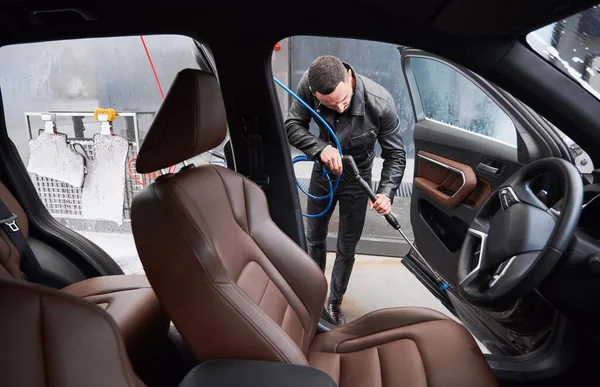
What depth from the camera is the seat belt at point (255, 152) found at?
143 centimetres

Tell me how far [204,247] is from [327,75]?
3.27 feet

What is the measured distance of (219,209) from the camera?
1.02 metres

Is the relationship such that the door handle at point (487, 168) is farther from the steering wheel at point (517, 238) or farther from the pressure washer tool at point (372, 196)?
the steering wheel at point (517, 238)

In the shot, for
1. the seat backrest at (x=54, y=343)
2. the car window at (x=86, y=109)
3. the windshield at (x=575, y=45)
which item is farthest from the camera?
the car window at (x=86, y=109)

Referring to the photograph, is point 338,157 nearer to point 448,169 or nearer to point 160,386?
point 448,169

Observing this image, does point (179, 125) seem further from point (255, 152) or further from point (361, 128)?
point (361, 128)

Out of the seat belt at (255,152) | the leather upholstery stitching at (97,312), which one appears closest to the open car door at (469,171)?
the seat belt at (255,152)

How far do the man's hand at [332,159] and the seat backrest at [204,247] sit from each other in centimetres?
62

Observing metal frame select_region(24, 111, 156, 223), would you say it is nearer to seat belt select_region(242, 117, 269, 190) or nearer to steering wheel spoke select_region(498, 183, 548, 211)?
seat belt select_region(242, 117, 269, 190)

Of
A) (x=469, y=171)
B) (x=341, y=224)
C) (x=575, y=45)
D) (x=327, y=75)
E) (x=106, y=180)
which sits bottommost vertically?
(x=106, y=180)

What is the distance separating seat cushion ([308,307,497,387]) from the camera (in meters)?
0.98

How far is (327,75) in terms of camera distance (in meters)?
1.61

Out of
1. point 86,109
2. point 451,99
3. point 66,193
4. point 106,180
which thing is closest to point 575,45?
point 451,99

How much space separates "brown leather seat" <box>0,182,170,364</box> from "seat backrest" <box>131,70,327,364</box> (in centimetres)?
46
